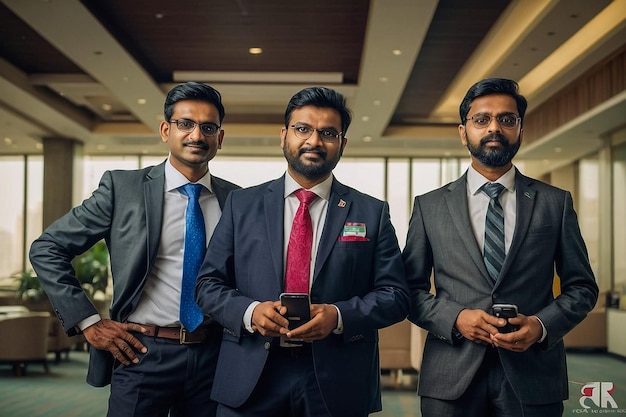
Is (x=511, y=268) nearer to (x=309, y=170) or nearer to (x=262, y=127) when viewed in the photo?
(x=309, y=170)

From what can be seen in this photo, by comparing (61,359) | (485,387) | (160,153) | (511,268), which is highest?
(160,153)

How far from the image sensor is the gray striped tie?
2574mm

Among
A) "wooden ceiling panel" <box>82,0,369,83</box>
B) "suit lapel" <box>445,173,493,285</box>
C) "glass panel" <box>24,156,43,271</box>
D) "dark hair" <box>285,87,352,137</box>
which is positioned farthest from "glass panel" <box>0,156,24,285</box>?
"suit lapel" <box>445,173,493,285</box>

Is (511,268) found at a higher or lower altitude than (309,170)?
Result: lower

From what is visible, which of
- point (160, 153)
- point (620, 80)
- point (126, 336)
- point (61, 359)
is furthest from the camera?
point (160, 153)

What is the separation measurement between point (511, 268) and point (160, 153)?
17219 millimetres

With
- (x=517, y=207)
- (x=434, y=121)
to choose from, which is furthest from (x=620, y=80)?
(x=517, y=207)

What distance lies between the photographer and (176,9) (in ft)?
29.8

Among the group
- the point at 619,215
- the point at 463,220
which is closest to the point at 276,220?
the point at 463,220

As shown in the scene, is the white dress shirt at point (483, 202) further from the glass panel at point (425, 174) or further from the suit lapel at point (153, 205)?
the glass panel at point (425, 174)

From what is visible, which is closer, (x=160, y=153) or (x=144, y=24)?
(x=144, y=24)

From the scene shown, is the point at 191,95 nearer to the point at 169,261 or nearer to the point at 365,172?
the point at 169,261

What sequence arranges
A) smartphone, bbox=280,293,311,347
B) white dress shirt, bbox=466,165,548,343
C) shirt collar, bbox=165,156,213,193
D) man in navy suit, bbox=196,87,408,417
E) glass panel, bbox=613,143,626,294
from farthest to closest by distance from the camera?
glass panel, bbox=613,143,626,294 → shirt collar, bbox=165,156,213,193 → white dress shirt, bbox=466,165,548,343 → man in navy suit, bbox=196,87,408,417 → smartphone, bbox=280,293,311,347

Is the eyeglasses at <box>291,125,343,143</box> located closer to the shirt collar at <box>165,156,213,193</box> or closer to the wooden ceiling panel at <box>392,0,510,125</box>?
the shirt collar at <box>165,156,213,193</box>
